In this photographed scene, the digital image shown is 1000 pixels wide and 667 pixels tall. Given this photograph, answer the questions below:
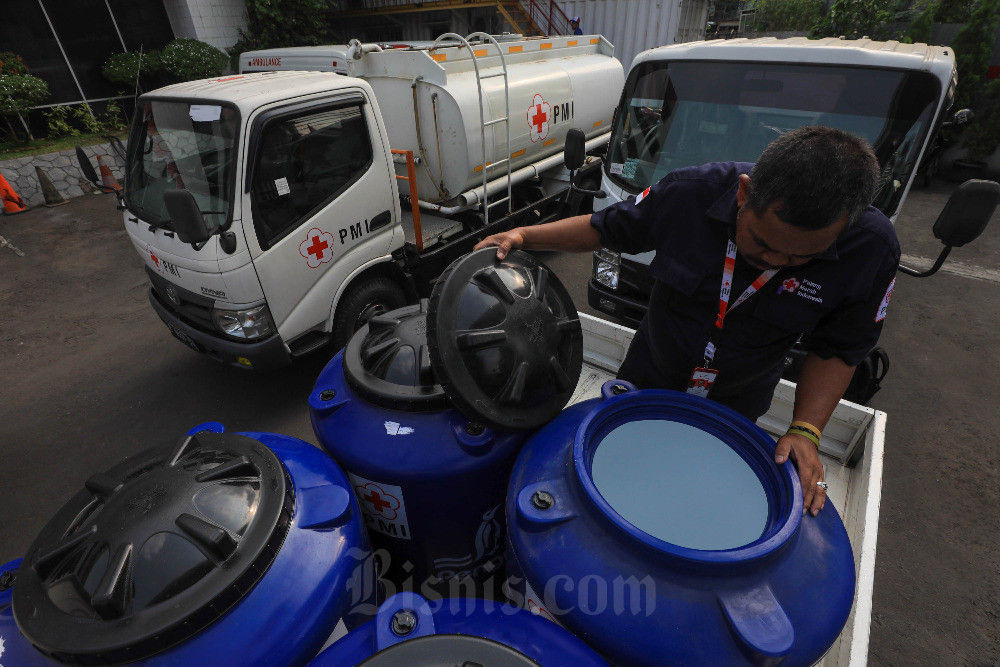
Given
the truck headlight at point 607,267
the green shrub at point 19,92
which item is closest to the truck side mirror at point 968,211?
the truck headlight at point 607,267

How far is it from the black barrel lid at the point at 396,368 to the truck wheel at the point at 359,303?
1.96 meters

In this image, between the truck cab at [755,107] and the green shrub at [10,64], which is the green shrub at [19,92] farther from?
the truck cab at [755,107]

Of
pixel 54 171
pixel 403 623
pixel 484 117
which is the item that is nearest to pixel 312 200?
pixel 484 117

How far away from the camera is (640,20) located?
9.73m

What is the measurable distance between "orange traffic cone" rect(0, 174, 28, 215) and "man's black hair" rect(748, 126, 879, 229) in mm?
11557

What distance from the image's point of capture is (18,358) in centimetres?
473

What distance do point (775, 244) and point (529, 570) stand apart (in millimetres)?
1062

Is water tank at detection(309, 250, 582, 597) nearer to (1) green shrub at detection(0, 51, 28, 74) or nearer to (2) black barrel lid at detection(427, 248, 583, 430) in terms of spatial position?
(2) black barrel lid at detection(427, 248, 583, 430)

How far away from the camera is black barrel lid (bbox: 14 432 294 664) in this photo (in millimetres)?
920

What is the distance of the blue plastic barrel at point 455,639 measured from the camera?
34.5 inches

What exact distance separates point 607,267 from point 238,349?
262 centimetres

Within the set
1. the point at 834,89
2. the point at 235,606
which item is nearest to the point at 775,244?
the point at 235,606

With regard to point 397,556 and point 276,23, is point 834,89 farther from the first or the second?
point 276,23

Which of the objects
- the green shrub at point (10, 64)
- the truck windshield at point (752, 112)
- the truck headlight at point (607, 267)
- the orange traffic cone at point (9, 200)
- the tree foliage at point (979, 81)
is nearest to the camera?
the truck windshield at point (752, 112)
